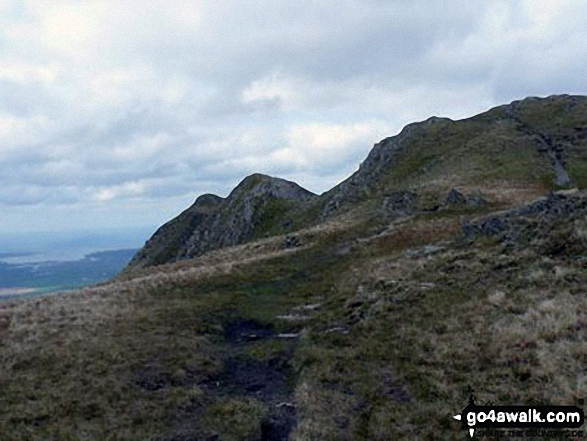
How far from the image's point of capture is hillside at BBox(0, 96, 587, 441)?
15914 mm

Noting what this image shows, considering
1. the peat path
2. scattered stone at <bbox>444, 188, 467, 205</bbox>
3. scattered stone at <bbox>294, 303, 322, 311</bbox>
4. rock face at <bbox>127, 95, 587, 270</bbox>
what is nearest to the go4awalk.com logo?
the peat path

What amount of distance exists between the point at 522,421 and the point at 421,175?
8091 cm

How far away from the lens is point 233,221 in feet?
393

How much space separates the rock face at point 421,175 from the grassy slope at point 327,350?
28755 mm

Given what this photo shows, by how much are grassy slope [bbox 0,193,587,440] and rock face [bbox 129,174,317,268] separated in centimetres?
6391

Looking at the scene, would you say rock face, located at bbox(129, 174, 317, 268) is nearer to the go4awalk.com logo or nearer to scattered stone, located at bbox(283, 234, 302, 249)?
scattered stone, located at bbox(283, 234, 302, 249)

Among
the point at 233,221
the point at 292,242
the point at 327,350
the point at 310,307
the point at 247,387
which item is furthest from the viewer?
the point at 233,221

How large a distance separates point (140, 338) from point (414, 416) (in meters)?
15.0

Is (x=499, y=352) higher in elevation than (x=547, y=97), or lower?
lower

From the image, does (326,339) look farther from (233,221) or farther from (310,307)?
(233,221)

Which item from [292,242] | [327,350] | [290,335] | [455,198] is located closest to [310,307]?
[290,335]

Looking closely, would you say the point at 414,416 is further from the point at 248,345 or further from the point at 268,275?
the point at 268,275

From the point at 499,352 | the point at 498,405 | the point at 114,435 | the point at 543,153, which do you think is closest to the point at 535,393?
the point at 498,405

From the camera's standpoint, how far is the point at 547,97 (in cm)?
12719
